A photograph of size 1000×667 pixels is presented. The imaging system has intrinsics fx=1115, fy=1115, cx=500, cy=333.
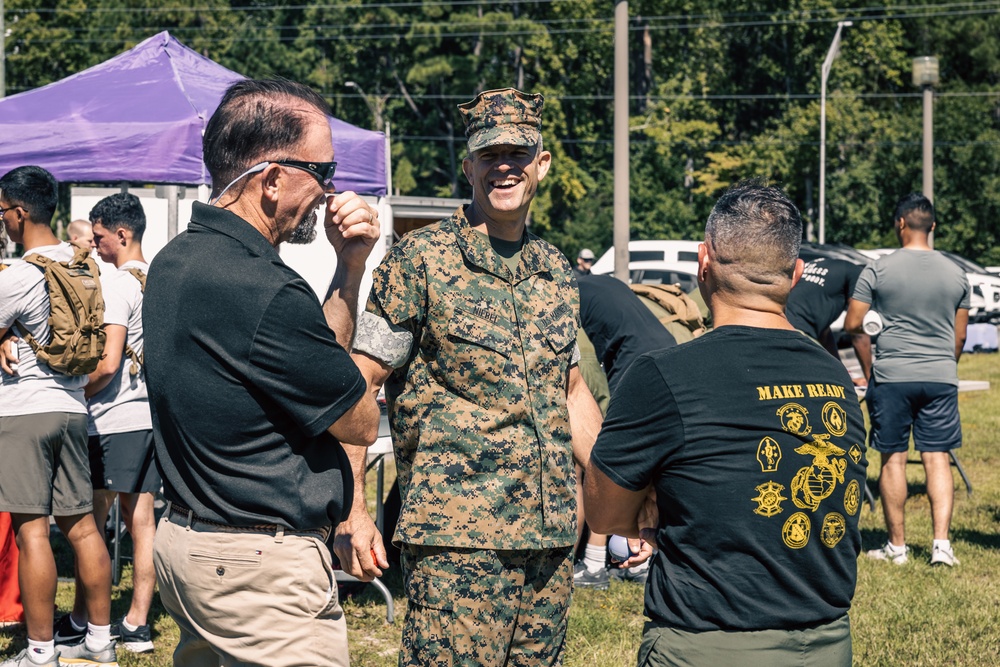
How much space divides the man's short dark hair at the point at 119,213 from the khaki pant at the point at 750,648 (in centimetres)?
396

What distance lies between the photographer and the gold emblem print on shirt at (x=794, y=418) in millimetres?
2400

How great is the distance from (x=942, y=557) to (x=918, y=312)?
1.50 meters

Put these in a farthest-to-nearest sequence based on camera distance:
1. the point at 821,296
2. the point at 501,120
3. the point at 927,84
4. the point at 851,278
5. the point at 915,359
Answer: the point at 927,84 < the point at 851,278 < the point at 821,296 < the point at 915,359 < the point at 501,120

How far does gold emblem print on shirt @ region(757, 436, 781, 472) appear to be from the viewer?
2.38m

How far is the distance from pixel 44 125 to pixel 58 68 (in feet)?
149

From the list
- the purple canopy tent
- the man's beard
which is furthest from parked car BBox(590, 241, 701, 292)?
the man's beard

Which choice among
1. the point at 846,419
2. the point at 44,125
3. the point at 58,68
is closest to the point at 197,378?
the point at 846,419

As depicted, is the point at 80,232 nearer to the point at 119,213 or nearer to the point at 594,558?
the point at 119,213

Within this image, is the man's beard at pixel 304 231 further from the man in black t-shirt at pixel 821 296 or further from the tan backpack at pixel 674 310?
the man in black t-shirt at pixel 821 296

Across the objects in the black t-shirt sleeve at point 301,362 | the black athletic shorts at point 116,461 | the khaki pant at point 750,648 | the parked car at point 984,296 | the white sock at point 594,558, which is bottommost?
the parked car at point 984,296

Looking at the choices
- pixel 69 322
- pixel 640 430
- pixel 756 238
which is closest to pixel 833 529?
pixel 640 430

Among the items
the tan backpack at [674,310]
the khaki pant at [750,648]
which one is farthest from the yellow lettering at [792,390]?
the tan backpack at [674,310]

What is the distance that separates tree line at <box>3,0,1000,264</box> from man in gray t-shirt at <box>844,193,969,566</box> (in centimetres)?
3074

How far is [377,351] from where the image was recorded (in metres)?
3.17
